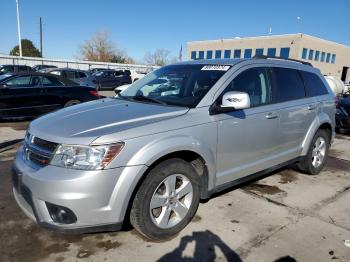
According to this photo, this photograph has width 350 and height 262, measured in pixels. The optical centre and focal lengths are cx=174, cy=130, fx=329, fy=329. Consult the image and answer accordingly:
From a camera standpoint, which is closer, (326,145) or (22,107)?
(326,145)

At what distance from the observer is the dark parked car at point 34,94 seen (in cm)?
875

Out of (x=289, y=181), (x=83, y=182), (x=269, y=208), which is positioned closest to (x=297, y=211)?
(x=269, y=208)

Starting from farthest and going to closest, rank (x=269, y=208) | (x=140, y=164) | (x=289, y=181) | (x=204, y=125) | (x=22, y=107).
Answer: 1. (x=22, y=107)
2. (x=289, y=181)
3. (x=269, y=208)
4. (x=204, y=125)
5. (x=140, y=164)

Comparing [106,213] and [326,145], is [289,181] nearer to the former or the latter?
[326,145]

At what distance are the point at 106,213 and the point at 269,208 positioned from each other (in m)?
2.16

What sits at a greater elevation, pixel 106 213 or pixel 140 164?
pixel 140 164

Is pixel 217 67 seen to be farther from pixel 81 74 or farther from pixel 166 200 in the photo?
pixel 81 74

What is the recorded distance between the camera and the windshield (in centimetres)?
362

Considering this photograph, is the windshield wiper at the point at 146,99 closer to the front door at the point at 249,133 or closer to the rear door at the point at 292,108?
the front door at the point at 249,133

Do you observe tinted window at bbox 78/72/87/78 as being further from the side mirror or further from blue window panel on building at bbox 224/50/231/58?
blue window panel on building at bbox 224/50/231/58

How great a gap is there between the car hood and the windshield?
0.26 meters

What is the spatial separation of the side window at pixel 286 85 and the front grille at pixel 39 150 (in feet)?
9.21

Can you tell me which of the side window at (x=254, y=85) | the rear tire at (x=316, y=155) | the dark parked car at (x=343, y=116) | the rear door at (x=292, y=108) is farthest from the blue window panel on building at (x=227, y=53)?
the side window at (x=254, y=85)

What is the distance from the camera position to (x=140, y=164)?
279 cm
